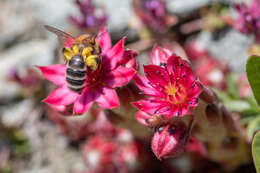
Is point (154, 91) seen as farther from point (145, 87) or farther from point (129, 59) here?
point (129, 59)

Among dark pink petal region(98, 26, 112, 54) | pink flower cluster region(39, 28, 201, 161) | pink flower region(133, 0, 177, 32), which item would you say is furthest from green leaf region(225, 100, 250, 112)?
pink flower region(133, 0, 177, 32)

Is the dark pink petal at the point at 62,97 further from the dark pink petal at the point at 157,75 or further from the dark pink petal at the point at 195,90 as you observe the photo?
the dark pink petal at the point at 195,90

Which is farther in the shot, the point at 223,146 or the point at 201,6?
the point at 201,6

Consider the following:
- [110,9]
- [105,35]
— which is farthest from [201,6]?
[105,35]

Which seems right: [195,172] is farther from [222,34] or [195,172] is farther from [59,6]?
[59,6]

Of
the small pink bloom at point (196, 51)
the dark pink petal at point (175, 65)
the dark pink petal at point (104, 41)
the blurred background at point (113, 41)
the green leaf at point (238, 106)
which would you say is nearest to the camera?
the dark pink petal at point (175, 65)

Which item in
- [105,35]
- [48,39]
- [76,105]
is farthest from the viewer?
[48,39]

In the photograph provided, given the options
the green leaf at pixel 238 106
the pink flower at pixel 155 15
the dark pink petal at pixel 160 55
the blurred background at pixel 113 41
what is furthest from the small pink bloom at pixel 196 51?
the dark pink petal at pixel 160 55
